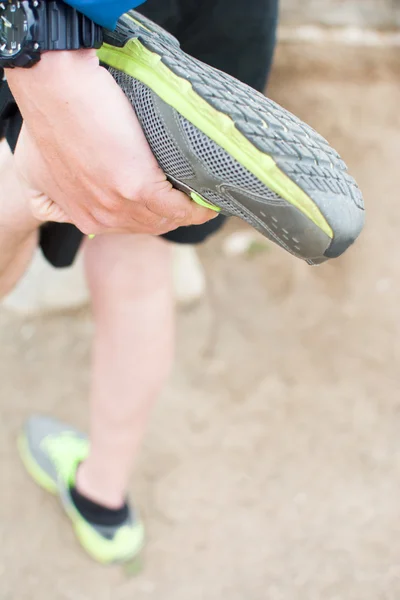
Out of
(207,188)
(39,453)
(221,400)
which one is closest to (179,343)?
(221,400)

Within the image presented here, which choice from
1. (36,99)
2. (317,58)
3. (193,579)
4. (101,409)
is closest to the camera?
(36,99)

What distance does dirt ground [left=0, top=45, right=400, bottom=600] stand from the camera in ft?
4.14

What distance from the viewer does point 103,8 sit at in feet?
1.81

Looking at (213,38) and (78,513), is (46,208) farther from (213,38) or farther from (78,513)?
(78,513)

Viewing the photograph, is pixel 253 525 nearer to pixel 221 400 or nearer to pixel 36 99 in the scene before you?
pixel 221 400

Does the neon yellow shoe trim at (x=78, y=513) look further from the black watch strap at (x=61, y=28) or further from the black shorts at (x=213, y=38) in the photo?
the black watch strap at (x=61, y=28)

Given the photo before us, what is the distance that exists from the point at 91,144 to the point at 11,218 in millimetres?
247

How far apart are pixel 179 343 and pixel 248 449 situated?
0.33 metres

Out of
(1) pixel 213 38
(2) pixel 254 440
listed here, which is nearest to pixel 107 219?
(1) pixel 213 38

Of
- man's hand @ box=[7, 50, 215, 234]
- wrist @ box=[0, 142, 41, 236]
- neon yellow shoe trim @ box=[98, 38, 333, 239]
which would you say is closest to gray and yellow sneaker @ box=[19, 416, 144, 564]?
wrist @ box=[0, 142, 41, 236]

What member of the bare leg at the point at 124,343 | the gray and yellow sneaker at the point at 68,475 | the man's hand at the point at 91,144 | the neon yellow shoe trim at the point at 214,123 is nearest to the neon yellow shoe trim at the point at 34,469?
the gray and yellow sneaker at the point at 68,475

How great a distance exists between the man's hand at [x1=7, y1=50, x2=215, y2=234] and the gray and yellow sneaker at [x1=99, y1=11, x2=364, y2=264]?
0.8 inches

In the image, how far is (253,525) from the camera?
133 centimetres

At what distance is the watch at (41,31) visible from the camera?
1.79ft
